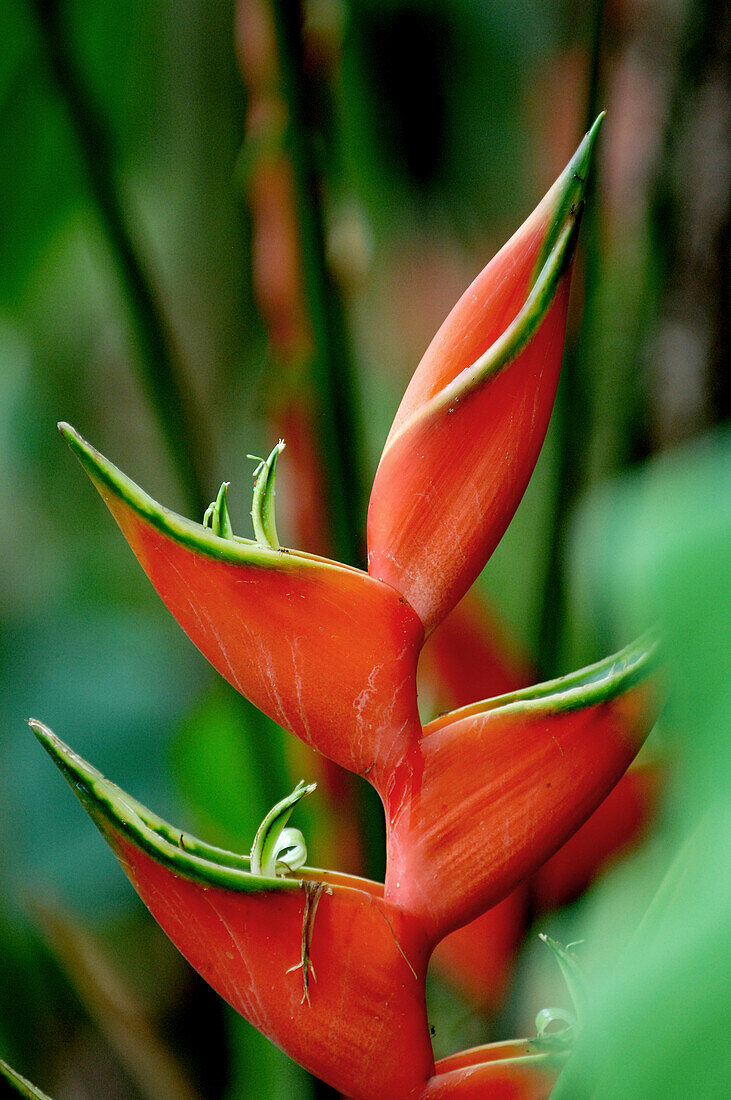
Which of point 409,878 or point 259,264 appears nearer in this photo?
point 409,878

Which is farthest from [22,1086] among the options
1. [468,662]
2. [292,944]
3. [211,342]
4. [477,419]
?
[211,342]

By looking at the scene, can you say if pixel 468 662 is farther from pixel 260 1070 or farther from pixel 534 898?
pixel 260 1070

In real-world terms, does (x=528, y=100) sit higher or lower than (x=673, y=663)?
higher

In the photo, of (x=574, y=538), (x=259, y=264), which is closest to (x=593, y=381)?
(x=574, y=538)

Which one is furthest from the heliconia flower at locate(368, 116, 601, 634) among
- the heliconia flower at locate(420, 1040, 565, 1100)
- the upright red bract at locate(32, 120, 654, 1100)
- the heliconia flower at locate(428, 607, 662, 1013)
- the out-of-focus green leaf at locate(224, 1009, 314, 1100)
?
the out-of-focus green leaf at locate(224, 1009, 314, 1100)

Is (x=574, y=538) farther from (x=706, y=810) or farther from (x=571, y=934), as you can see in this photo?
(x=706, y=810)

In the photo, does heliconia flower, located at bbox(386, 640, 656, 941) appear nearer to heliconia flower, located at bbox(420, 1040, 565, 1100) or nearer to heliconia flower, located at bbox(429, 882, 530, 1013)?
heliconia flower, located at bbox(420, 1040, 565, 1100)

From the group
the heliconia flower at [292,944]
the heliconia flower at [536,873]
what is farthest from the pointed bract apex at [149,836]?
the heliconia flower at [536,873]
